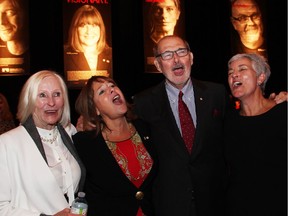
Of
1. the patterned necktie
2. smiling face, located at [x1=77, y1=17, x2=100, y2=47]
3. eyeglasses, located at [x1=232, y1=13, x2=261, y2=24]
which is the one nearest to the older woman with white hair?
the patterned necktie

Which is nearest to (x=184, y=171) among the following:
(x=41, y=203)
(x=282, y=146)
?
(x=282, y=146)

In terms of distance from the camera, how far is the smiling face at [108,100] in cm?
288

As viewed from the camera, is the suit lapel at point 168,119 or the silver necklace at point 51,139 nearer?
the silver necklace at point 51,139

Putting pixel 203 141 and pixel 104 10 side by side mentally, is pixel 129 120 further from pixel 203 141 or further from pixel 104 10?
pixel 104 10

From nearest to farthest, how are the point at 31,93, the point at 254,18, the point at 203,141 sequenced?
the point at 31,93 < the point at 203,141 < the point at 254,18

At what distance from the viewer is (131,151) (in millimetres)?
2775

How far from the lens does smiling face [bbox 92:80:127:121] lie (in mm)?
2883

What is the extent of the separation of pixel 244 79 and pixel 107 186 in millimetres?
1225

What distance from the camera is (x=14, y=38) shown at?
743 centimetres

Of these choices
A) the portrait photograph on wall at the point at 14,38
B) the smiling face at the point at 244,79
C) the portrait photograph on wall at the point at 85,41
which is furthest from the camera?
the portrait photograph on wall at the point at 85,41

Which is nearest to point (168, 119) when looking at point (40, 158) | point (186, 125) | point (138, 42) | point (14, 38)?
point (186, 125)

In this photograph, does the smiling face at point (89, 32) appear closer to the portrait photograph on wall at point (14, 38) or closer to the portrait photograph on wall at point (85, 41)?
the portrait photograph on wall at point (85, 41)

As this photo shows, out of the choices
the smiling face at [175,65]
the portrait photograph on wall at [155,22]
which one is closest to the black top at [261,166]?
the smiling face at [175,65]

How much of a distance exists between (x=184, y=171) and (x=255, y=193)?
0.51m
